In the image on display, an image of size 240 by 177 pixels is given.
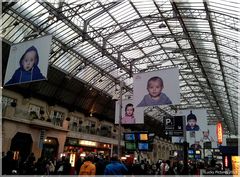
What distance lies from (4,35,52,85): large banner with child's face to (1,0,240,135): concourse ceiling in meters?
7.00

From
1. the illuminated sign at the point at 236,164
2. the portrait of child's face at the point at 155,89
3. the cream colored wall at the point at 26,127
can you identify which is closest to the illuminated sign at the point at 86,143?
the cream colored wall at the point at 26,127

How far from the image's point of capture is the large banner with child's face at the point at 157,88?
15078mm

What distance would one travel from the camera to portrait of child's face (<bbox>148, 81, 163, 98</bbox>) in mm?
15606

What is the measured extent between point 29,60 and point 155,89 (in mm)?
7041

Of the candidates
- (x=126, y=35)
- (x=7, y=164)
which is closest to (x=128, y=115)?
(x=7, y=164)

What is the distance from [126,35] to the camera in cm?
3109

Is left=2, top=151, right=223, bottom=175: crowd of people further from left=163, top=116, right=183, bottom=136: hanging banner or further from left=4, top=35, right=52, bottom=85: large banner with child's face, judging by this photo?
left=4, top=35, right=52, bottom=85: large banner with child's face

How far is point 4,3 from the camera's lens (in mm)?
21453

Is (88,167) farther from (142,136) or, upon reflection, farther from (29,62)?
(142,136)

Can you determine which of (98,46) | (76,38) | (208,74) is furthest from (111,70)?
(208,74)

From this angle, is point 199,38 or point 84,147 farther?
point 84,147

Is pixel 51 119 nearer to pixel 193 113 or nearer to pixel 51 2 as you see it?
pixel 51 2

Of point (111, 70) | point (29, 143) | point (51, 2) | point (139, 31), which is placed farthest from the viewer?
point (111, 70)

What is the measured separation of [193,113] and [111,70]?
15.7 m
